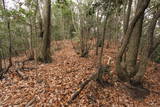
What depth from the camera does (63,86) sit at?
130 inches

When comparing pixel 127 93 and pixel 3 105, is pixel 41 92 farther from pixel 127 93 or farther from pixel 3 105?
pixel 127 93

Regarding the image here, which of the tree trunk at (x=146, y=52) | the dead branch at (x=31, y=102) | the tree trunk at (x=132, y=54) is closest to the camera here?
the dead branch at (x=31, y=102)

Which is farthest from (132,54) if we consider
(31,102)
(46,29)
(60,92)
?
(46,29)

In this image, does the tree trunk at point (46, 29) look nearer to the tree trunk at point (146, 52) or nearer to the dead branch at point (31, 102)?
the dead branch at point (31, 102)

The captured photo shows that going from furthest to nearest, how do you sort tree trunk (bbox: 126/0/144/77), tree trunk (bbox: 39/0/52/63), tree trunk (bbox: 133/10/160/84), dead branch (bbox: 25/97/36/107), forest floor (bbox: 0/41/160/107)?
tree trunk (bbox: 39/0/52/63)
tree trunk (bbox: 126/0/144/77)
tree trunk (bbox: 133/10/160/84)
forest floor (bbox: 0/41/160/107)
dead branch (bbox: 25/97/36/107)

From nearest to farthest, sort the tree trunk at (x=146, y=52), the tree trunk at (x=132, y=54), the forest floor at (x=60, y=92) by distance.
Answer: the forest floor at (x=60, y=92), the tree trunk at (x=146, y=52), the tree trunk at (x=132, y=54)

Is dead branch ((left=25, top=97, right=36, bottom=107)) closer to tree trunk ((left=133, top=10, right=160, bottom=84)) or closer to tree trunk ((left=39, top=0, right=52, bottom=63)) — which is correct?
tree trunk ((left=39, top=0, right=52, bottom=63))

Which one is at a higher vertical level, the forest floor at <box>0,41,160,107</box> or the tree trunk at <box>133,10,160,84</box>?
the tree trunk at <box>133,10,160,84</box>

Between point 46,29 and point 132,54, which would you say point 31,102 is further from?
point 132,54

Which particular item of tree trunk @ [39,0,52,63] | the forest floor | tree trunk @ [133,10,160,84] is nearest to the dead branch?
the forest floor

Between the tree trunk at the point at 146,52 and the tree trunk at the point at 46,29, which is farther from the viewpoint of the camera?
the tree trunk at the point at 46,29

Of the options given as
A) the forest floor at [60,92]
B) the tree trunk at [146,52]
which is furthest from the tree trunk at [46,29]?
the tree trunk at [146,52]

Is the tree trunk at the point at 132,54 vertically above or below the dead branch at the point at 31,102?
above

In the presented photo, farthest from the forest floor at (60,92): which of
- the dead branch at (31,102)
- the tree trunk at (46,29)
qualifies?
the tree trunk at (46,29)
